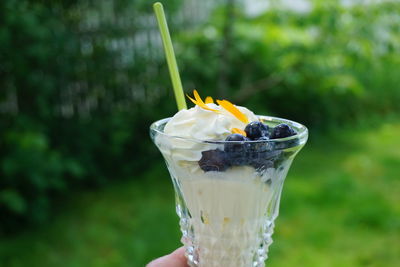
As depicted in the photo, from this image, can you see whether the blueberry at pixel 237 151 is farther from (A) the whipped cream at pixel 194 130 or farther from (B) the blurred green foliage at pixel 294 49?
(B) the blurred green foliage at pixel 294 49

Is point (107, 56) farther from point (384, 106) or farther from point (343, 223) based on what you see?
point (384, 106)

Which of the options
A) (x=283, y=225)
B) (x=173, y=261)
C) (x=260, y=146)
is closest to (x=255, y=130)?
(x=260, y=146)

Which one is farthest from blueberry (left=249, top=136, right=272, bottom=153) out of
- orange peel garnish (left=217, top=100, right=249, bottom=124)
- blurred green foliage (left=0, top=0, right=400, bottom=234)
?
blurred green foliage (left=0, top=0, right=400, bottom=234)

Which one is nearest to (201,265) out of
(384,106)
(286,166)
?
(286,166)

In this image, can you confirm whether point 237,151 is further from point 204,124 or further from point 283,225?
point 283,225

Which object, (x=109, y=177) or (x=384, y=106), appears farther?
(x=384, y=106)

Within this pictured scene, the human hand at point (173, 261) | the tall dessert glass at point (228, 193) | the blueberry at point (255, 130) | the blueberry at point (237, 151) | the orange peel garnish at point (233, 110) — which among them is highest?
the orange peel garnish at point (233, 110)

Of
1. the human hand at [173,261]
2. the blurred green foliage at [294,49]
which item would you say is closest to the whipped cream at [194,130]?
the human hand at [173,261]
